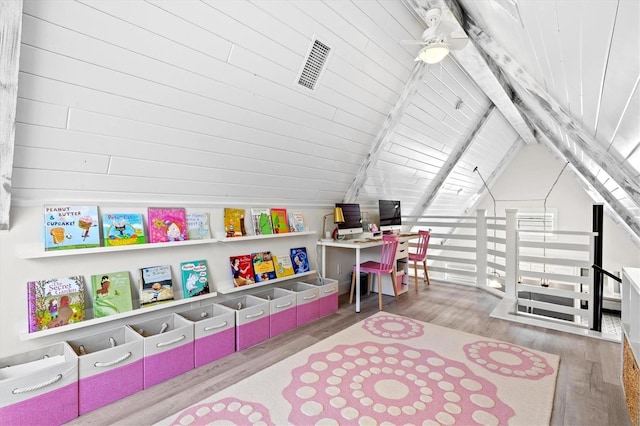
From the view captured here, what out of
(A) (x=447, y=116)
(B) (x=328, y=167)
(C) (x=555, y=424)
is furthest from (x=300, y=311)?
(A) (x=447, y=116)

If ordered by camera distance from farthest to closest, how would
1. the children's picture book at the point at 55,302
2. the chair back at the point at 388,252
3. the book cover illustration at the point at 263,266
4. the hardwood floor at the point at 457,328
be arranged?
the chair back at the point at 388,252 → the book cover illustration at the point at 263,266 → the children's picture book at the point at 55,302 → the hardwood floor at the point at 457,328

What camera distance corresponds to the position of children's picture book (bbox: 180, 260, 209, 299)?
2.64 meters

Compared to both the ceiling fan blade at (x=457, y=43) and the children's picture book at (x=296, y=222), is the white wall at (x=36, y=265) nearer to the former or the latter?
the children's picture book at (x=296, y=222)

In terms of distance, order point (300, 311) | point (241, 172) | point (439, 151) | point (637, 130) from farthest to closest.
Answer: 1. point (439, 151)
2. point (300, 311)
3. point (241, 172)
4. point (637, 130)

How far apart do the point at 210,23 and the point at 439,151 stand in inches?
151

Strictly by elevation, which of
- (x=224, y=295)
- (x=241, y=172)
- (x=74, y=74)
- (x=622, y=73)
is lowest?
(x=224, y=295)

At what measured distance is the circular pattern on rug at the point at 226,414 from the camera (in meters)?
1.70

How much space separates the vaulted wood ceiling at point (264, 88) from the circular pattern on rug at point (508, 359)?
4.58 ft

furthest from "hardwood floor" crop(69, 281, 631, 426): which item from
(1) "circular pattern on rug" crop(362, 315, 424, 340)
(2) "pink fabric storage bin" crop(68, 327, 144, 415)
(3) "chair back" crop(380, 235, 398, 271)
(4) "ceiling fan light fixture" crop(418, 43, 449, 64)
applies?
(4) "ceiling fan light fixture" crop(418, 43, 449, 64)

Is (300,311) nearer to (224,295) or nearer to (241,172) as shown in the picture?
(224,295)

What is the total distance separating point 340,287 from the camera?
167 inches

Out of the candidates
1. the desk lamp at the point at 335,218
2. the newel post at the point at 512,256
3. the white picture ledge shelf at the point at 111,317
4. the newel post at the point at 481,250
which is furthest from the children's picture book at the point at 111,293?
the newel post at the point at 481,250

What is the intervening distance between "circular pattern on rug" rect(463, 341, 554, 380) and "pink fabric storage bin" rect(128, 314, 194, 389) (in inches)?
79.2

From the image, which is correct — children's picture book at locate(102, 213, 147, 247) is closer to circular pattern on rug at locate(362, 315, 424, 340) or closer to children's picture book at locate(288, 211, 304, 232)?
children's picture book at locate(288, 211, 304, 232)
